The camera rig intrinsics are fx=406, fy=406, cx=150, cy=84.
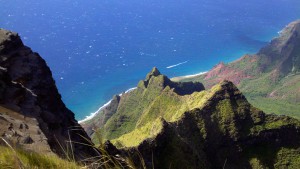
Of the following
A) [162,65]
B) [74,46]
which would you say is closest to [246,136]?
[162,65]

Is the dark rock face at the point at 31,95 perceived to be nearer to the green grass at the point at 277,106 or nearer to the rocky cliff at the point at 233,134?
the rocky cliff at the point at 233,134

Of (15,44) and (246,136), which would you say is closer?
(15,44)

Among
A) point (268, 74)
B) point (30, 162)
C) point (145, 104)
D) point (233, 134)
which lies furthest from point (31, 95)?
point (268, 74)

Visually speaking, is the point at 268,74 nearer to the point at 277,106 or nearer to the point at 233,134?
the point at 277,106

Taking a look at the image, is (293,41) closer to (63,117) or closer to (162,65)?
(162,65)

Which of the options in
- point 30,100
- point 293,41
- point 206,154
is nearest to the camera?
point 30,100

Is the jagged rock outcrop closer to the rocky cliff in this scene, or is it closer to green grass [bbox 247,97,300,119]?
the rocky cliff
